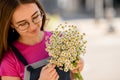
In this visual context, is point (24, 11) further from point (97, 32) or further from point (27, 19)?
point (97, 32)

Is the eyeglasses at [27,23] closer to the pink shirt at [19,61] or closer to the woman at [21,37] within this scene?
the woman at [21,37]

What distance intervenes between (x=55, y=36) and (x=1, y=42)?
33cm

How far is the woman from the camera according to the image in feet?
8.49

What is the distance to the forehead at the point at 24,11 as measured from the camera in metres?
2.59

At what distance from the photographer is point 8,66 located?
2672 mm

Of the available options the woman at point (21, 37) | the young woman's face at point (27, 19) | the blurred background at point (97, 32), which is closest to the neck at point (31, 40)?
the woman at point (21, 37)

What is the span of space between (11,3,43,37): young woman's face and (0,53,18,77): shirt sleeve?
16 centimetres

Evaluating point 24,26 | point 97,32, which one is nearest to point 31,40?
point 24,26

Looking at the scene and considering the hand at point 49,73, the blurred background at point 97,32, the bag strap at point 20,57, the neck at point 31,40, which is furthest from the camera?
the blurred background at point 97,32

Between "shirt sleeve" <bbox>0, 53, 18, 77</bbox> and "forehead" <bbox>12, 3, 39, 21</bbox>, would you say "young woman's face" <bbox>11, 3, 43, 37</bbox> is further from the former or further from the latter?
"shirt sleeve" <bbox>0, 53, 18, 77</bbox>

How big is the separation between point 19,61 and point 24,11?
0.96 ft

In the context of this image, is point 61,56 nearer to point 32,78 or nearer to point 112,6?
point 32,78

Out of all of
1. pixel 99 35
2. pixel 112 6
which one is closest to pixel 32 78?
pixel 99 35

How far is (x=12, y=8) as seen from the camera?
261 cm
